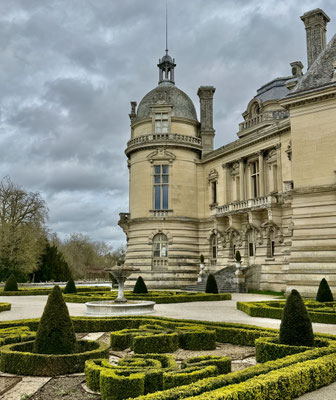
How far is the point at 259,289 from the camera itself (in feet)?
109

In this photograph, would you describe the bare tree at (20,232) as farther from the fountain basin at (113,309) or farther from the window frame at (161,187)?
the fountain basin at (113,309)

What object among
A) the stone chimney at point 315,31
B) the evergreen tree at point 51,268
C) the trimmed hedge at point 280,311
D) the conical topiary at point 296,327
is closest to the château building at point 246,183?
the stone chimney at point 315,31

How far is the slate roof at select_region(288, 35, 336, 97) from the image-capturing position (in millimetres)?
26156

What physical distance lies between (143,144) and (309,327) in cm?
3309

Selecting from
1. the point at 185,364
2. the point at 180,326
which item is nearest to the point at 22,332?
the point at 180,326

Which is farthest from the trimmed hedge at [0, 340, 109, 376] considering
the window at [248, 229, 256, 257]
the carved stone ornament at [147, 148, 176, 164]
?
the carved stone ornament at [147, 148, 176, 164]

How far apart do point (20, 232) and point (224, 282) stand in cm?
2278

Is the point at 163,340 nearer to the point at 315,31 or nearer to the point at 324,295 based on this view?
the point at 324,295

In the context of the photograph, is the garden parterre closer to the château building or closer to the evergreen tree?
the château building

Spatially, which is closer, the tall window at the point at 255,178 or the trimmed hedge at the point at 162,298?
the trimmed hedge at the point at 162,298

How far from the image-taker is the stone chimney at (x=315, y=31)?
29875mm

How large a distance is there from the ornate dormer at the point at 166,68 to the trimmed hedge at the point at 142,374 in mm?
40930

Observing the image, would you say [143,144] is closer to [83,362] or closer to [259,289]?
[259,289]

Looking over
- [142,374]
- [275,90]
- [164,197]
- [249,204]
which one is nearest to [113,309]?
[142,374]
